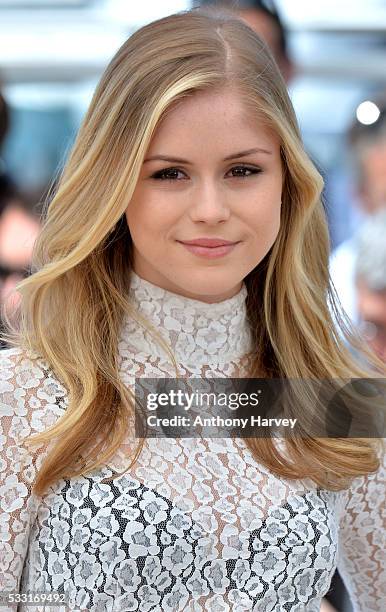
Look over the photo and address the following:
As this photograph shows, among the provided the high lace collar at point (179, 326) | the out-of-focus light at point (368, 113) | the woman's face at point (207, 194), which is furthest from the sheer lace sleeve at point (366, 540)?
the out-of-focus light at point (368, 113)

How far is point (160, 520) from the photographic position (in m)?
1.62

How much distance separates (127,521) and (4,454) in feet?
0.67

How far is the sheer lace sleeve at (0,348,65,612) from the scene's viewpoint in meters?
1.62

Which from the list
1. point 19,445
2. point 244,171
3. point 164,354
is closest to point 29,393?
point 19,445

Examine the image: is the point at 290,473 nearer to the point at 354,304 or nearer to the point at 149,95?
the point at 149,95

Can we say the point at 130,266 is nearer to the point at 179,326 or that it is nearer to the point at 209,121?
the point at 179,326

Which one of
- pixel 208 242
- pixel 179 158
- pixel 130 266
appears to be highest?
pixel 179 158

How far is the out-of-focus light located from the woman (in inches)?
55.6

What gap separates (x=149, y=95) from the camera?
1.66 m

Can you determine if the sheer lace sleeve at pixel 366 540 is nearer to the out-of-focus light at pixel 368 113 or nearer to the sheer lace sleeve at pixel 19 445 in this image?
the sheer lace sleeve at pixel 19 445

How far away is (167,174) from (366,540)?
706mm

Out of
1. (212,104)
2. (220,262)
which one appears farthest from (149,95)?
(220,262)

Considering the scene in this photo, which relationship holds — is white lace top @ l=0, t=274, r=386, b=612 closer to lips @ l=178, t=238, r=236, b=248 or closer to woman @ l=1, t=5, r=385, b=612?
woman @ l=1, t=5, r=385, b=612

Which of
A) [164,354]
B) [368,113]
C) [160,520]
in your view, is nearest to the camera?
[160,520]
